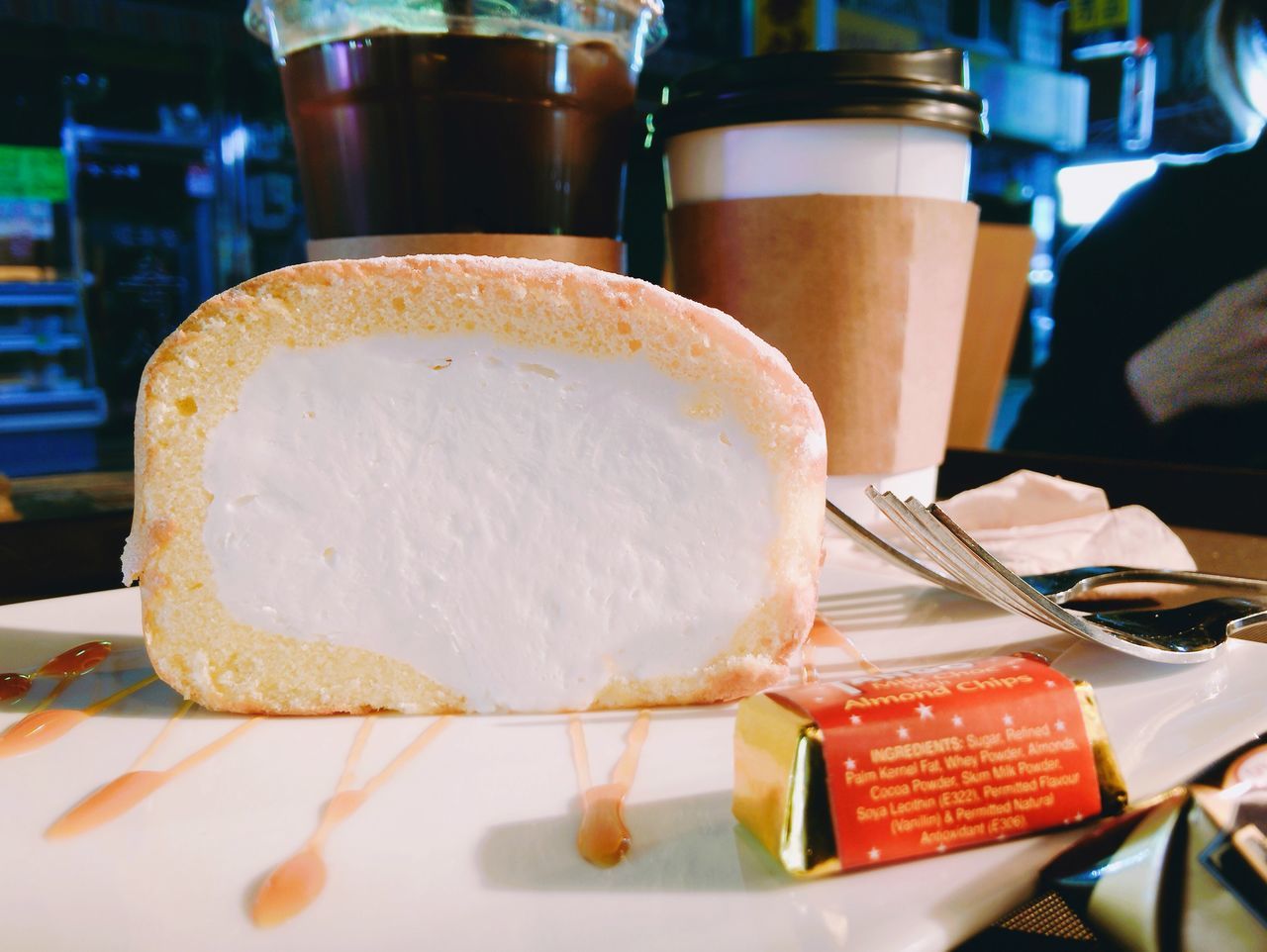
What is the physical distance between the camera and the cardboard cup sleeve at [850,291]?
3.62 feet

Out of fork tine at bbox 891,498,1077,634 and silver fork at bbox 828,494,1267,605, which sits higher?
fork tine at bbox 891,498,1077,634

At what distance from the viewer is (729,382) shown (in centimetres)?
74

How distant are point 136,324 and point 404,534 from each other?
436 centimetres

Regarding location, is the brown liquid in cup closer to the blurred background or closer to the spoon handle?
the spoon handle

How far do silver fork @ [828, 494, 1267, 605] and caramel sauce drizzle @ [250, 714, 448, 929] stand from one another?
47 cm

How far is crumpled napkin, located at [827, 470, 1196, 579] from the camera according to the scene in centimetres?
110

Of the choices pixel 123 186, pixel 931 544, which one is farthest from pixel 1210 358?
pixel 123 186

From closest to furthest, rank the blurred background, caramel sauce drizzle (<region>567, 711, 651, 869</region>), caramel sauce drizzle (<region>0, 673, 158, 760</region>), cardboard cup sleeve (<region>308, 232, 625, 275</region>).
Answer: caramel sauce drizzle (<region>567, 711, 651, 869</region>) < caramel sauce drizzle (<region>0, 673, 158, 760</region>) < cardboard cup sleeve (<region>308, 232, 625, 275</region>) < the blurred background

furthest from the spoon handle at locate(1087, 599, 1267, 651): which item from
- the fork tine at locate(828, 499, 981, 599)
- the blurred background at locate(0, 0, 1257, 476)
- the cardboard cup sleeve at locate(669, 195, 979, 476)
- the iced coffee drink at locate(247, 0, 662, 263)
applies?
the blurred background at locate(0, 0, 1257, 476)

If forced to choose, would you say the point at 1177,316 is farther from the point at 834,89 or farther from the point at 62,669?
the point at 62,669

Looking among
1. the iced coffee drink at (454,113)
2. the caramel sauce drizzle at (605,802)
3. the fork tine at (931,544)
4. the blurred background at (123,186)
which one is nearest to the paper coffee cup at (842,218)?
the iced coffee drink at (454,113)

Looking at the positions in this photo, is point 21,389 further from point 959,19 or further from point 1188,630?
point 959,19

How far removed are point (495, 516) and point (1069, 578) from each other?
22.4 inches

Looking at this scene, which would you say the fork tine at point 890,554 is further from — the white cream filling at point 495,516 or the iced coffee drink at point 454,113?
the iced coffee drink at point 454,113
